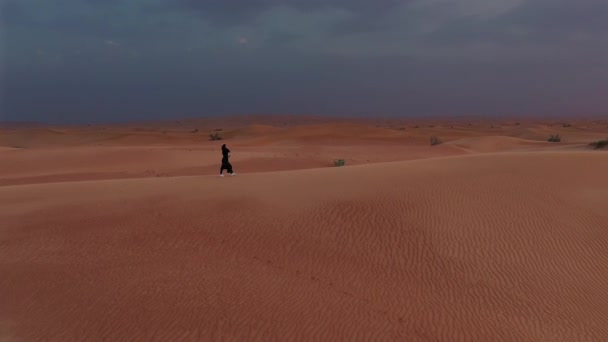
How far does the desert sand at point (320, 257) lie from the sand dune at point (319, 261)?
26 millimetres

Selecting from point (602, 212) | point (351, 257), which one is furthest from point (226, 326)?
point (602, 212)

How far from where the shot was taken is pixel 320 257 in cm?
700

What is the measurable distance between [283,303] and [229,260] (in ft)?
4.90

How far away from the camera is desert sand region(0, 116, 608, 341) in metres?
5.33

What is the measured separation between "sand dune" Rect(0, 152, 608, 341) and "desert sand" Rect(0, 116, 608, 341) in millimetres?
26

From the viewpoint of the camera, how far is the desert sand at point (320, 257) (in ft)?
17.5

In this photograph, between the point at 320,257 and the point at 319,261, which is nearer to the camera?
the point at 319,261

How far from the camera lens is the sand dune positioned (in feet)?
17.5

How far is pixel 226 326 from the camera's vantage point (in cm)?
518

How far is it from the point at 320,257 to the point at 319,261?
4.9 inches

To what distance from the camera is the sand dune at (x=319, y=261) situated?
17.5ft

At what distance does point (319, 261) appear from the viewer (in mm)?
6883

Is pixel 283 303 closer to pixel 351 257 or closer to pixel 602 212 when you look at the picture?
pixel 351 257

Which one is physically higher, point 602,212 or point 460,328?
point 602,212
